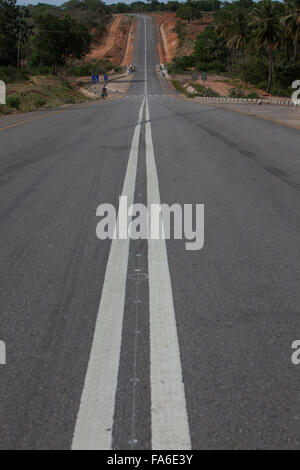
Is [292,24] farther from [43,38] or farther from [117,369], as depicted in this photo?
[117,369]

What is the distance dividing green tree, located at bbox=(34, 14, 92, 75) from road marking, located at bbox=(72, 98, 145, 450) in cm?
9285

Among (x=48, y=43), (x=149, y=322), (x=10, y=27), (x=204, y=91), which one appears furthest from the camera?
(x=10, y=27)

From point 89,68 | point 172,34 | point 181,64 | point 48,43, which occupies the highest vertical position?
point 172,34

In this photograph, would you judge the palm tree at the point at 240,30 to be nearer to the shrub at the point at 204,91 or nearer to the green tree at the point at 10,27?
the shrub at the point at 204,91

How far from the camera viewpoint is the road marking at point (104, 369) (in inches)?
98.0

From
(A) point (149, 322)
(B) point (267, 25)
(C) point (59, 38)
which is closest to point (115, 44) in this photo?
(C) point (59, 38)

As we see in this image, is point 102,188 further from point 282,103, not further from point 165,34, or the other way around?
point 165,34

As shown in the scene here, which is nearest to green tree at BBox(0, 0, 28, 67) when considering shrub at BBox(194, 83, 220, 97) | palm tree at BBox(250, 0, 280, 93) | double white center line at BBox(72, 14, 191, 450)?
shrub at BBox(194, 83, 220, 97)

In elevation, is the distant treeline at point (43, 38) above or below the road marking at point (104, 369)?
above

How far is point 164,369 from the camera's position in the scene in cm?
304

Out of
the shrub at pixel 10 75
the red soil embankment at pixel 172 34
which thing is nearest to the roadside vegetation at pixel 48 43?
the shrub at pixel 10 75

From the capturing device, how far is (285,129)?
17.7m

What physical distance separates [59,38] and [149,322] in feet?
311

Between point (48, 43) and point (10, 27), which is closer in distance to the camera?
point (48, 43)
